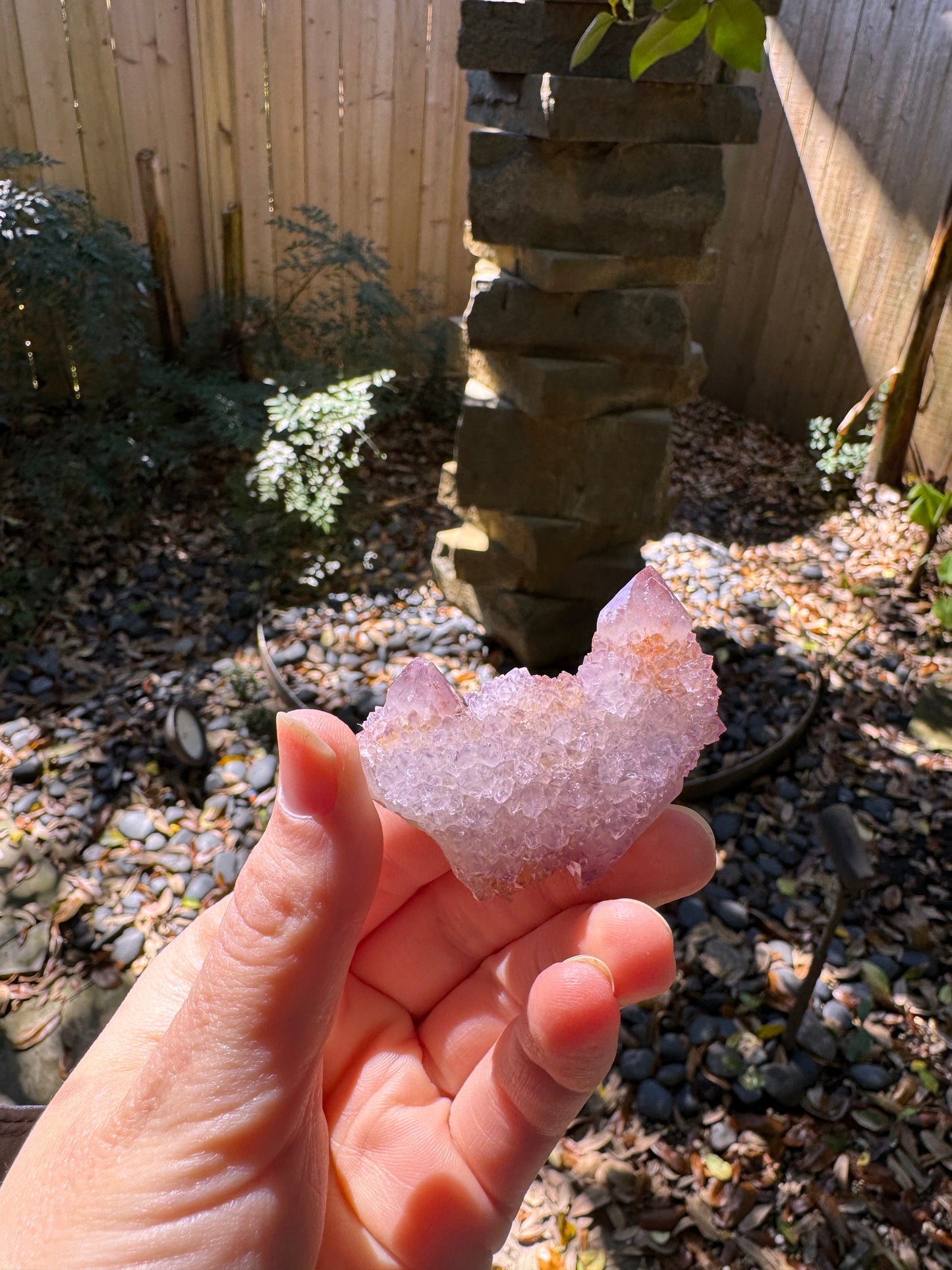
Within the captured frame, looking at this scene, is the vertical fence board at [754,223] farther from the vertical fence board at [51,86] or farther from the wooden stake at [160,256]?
the vertical fence board at [51,86]

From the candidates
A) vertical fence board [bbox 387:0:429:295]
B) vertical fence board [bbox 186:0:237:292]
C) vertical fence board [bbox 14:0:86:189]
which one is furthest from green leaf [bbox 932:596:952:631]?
vertical fence board [bbox 14:0:86:189]

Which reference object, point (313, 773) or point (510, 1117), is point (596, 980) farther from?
point (313, 773)

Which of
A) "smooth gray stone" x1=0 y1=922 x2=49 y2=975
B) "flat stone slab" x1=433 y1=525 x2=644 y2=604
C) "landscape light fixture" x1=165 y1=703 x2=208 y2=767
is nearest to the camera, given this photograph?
"smooth gray stone" x1=0 y1=922 x2=49 y2=975

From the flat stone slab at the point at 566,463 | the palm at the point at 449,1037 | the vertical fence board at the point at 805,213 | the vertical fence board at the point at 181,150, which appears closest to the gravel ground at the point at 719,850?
the flat stone slab at the point at 566,463

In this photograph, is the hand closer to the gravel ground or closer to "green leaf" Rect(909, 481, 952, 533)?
the gravel ground

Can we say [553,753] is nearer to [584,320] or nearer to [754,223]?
[584,320]

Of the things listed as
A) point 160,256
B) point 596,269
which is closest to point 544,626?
point 596,269

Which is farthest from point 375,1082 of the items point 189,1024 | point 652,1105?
point 652,1105
